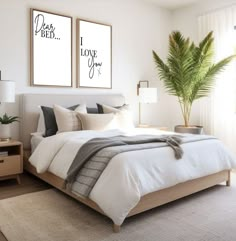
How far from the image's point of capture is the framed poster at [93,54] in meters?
4.33

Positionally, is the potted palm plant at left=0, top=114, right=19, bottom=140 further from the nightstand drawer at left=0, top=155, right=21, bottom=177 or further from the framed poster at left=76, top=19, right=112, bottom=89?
the framed poster at left=76, top=19, right=112, bottom=89

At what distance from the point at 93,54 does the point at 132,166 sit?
9.03ft

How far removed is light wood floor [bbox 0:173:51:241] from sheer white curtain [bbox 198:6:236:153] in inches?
123

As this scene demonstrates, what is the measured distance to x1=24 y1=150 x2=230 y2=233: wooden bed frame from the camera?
91.8 inches

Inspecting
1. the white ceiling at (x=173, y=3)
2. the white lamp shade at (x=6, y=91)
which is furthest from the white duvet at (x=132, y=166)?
the white ceiling at (x=173, y=3)

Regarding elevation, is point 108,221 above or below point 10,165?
below

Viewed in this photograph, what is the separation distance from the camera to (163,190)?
2498 mm

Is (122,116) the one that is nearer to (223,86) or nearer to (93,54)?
(93,54)

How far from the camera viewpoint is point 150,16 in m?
5.26

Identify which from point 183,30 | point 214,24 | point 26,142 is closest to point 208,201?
point 26,142

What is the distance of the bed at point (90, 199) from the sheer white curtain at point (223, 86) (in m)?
1.48

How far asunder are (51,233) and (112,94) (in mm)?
2956

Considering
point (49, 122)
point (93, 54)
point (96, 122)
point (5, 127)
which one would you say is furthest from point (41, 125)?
point (93, 54)

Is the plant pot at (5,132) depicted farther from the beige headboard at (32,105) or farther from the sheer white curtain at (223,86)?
the sheer white curtain at (223,86)
